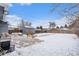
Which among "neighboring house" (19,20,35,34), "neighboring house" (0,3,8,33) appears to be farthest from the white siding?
"neighboring house" (19,20,35,34)

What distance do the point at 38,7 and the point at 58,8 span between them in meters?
0.20

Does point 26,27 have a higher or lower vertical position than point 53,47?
higher

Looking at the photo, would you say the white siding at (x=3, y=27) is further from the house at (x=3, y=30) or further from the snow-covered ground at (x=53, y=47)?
the snow-covered ground at (x=53, y=47)

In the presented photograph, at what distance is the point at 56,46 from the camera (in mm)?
1470

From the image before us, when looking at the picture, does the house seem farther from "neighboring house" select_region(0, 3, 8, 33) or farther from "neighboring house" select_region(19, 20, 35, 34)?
"neighboring house" select_region(19, 20, 35, 34)

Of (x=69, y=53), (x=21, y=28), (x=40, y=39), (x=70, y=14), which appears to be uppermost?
(x=70, y=14)

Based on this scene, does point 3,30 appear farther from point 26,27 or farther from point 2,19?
point 26,27

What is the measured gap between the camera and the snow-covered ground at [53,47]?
1457 mm

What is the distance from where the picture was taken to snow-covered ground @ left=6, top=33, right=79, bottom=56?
146 cm

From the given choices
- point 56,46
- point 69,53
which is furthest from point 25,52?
point 69,53

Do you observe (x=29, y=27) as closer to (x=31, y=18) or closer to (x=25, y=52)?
(x=31, y=18)

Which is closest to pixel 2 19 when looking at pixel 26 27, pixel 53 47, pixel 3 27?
pixel 3 27

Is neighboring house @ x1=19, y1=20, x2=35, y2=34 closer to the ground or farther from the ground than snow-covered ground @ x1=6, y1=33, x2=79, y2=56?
farther from the ground

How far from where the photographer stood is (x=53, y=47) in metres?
1.47
